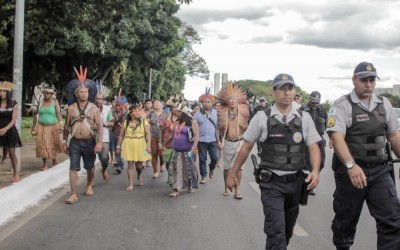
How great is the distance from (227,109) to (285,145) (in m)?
4.20

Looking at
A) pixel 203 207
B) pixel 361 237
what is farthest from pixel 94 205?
pixel 361 237

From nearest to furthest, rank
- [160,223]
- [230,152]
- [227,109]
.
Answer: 1. [160,223]
2. [230,152]
3. [227,109]

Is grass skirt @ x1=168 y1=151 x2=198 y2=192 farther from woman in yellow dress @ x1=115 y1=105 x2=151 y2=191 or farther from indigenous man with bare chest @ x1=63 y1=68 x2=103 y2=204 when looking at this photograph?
indigenous man with bare chest @ x1=63 y1=68 x2=103 y2=204

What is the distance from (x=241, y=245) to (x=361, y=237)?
60.0 inches

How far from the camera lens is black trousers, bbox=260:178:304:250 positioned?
429cm

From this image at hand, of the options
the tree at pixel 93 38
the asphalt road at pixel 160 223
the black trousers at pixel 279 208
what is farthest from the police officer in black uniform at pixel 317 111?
the tree at pixel 93 38

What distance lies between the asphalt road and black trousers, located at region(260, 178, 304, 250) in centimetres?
104

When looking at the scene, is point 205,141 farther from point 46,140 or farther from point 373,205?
point 373,205

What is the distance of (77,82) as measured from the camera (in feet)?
26.9

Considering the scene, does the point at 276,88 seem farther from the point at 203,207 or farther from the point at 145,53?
the point at 145,53

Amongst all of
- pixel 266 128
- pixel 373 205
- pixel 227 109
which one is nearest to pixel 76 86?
pixel 227 109

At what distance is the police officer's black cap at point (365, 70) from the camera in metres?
4.62

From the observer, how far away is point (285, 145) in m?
4.50

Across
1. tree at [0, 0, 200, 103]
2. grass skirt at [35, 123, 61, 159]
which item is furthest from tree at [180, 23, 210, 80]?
grass skirt at [35, 123, 61, 159]
